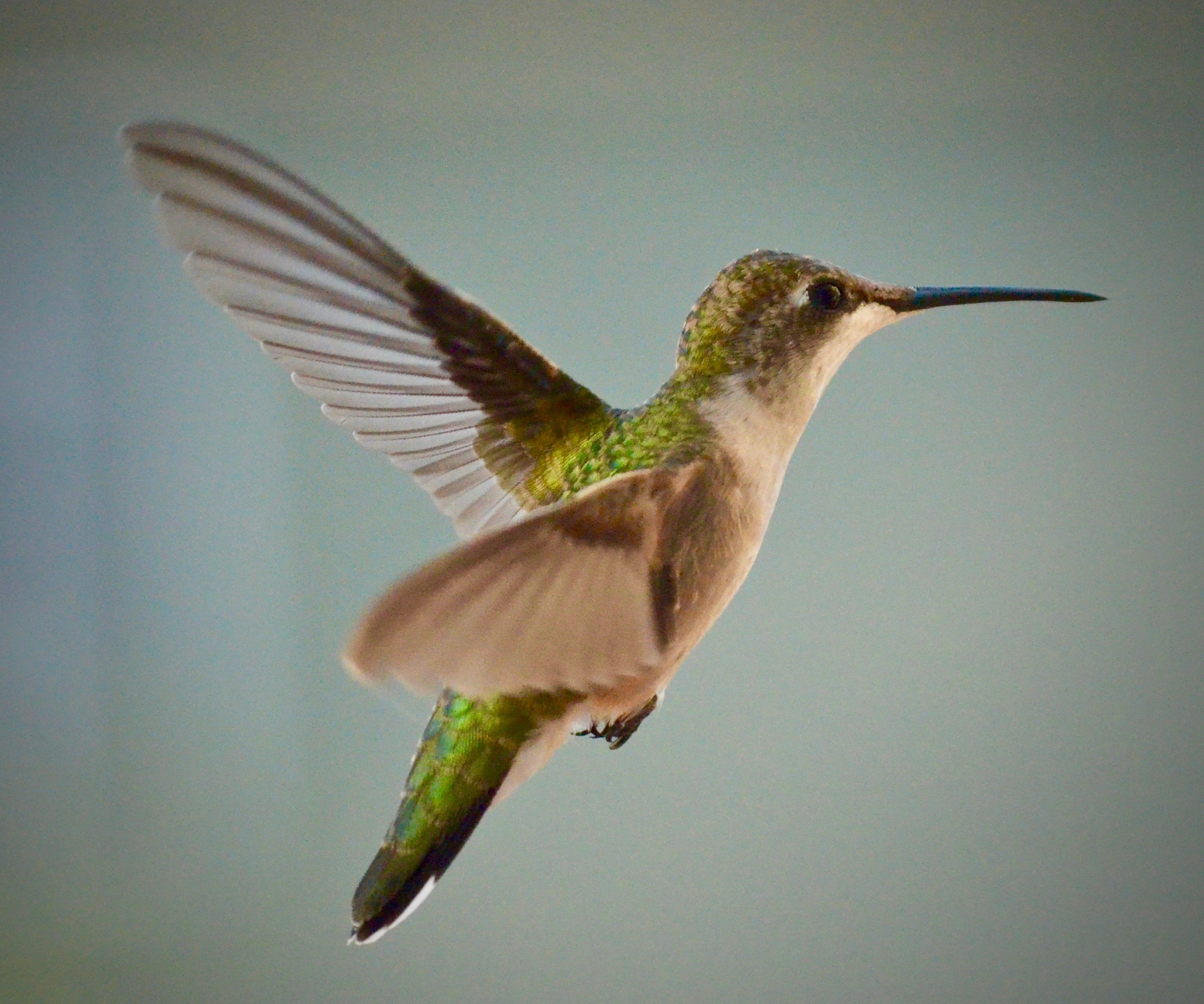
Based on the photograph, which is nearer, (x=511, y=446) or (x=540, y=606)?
(x=540, y=606)

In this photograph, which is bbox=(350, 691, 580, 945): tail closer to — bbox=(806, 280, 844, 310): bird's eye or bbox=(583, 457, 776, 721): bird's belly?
bbox=(583, 457, 776, 721): bird's belly

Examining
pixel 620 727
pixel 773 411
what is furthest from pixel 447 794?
pixel 773 411

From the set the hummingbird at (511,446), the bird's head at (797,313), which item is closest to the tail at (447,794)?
the hummingbird at (511,446)

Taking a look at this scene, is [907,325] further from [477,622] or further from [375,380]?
[477,622]

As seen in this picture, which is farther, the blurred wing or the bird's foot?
the bird's foot

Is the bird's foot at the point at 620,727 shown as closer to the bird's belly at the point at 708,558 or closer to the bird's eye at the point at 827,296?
the bird's belly at the point at 708,558

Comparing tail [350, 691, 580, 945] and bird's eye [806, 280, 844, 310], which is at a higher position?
bird's eye [806, 280, 844, 310]

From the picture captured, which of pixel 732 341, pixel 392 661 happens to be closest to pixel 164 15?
pixel 732 341

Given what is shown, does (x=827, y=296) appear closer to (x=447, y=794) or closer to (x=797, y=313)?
(x=797, y=313)

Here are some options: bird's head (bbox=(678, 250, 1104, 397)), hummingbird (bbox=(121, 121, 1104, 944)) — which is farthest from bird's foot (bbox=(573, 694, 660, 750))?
bird's head (bbox=(678, 250, 1104, 397))
